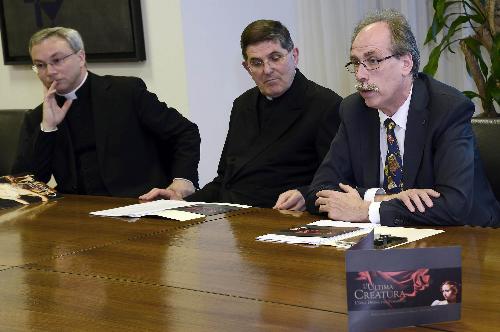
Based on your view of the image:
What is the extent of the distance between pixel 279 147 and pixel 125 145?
0.87 m

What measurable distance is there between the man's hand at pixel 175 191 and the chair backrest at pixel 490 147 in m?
1.29

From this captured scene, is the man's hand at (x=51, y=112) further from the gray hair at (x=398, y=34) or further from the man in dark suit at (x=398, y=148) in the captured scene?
the gray hair at (x=398, y=34)

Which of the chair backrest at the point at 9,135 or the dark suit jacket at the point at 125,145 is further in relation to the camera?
the chair backrest at the point at 9,135

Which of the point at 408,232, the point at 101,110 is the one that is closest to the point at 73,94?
the point at 101,110

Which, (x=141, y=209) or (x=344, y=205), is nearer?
(x=344, y=205)

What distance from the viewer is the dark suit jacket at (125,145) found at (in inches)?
170

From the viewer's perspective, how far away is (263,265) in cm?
232

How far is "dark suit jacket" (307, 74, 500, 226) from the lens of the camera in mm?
2797

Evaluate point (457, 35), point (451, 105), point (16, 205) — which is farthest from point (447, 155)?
point (457, 35)

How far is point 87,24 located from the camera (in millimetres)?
5547

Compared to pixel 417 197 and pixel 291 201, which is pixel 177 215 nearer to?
pixel 291 201

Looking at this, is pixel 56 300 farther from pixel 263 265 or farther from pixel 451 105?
pixel 451 105

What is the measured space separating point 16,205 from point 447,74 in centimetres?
259

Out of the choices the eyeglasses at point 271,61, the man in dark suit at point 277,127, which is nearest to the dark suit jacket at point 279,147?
the man in dark suit at point 277,127
